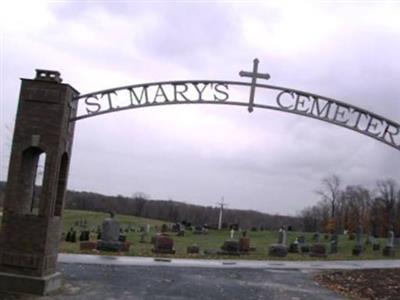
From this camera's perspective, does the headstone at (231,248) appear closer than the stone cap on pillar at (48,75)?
No

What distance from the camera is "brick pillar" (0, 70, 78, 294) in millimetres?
12203

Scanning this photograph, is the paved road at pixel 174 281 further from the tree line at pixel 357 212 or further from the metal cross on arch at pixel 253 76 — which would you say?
the tree line at pixel 357 212

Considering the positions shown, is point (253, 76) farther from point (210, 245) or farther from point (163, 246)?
point (210, 245)

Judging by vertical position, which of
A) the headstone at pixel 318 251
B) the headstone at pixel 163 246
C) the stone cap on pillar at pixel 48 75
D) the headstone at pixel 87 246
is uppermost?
the stone cap on pillar at pixel 48 75

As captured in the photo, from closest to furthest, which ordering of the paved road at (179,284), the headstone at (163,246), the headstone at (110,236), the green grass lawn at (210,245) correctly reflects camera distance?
the paved road at (179,284) < the headstone at (110,236) < the headstone at (163,246) < the green grass lawn at (210,245)

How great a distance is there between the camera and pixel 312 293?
610 inches

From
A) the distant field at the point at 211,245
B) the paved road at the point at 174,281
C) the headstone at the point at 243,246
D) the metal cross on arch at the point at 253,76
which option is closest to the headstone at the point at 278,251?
the distant field at the point at 211,245

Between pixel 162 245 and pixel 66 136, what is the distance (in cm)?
1446

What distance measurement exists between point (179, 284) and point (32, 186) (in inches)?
173

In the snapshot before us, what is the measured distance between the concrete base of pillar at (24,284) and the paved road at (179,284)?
1.00 feet

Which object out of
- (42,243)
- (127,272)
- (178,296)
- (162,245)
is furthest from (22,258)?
(162,245)

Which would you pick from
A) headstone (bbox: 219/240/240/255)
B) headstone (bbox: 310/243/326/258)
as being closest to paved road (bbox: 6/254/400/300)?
headstone (bbox: 219/240/240/255)

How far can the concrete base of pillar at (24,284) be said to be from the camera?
39.1 ft

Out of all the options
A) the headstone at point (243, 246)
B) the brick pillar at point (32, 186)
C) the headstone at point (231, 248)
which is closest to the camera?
the brick pillar at point (32, 186)
